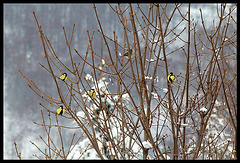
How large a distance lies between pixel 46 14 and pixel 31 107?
12.2 ft

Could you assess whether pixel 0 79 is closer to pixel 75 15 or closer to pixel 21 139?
pixel 21 139

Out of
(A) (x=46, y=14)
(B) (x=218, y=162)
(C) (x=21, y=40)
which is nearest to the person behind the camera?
(B) (x=218, y=162)

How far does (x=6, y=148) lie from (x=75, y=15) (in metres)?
5.39

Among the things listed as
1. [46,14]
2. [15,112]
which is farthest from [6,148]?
[46,14]

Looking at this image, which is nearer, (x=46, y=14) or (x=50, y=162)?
(x=50, y=162)

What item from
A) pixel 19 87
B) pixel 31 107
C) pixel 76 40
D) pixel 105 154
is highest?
pixel 76 40

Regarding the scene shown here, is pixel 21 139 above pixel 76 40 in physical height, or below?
below

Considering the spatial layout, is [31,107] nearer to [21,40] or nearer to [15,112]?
[15,112]

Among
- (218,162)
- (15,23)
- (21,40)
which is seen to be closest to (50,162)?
(218,162)

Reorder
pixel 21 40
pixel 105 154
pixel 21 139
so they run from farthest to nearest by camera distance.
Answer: pixel 21 40 → pixel 21 139 → pixel 105 154

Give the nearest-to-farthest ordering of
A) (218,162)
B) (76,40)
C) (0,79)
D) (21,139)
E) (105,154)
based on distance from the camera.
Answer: (218,162) < (0,79) < (105,154) < (76,40) < (21,139)

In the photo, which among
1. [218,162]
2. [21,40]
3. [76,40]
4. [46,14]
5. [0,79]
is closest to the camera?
[218,162]

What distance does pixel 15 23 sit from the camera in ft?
35.3

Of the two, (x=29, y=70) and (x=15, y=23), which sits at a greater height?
(x=15, y=23)
